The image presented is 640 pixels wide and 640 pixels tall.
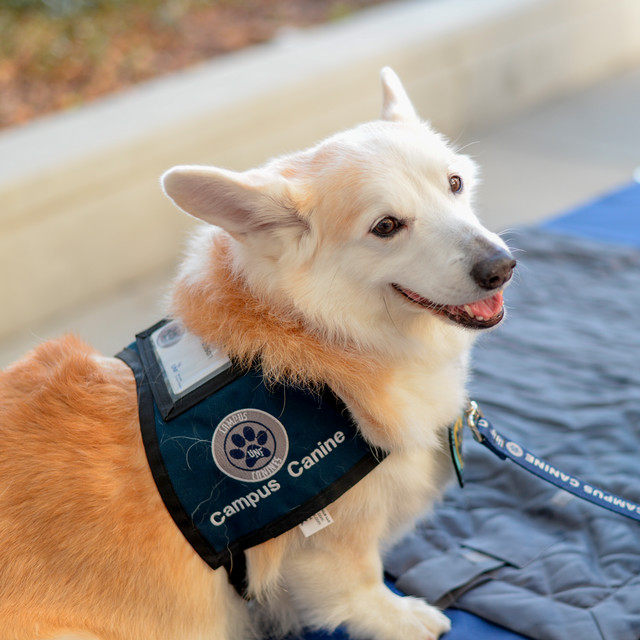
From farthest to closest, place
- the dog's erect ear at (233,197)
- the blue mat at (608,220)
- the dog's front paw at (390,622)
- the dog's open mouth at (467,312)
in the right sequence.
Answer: the blue mat at (608,220) → the dog's front paw at (390,622) → the dog's open mouth at (467,312) → the dog's erect ear at (233,197)

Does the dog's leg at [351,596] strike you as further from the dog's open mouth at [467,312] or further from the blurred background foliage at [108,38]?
the blurred background foliage at [108,38]

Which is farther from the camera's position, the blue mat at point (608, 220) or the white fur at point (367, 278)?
the blue mat at point (608, 220)

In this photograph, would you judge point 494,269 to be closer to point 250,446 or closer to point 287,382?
point 287,382

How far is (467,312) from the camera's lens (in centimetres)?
147

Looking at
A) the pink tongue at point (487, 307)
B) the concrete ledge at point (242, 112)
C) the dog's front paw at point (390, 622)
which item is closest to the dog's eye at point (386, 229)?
the pink tongue at point (487, 307)

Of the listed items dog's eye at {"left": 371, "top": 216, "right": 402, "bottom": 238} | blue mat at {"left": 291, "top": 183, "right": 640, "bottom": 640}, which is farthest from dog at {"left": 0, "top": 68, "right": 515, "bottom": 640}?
blue mat at {"left": 291, "top": 183, "right": 640, "bottom": 640}

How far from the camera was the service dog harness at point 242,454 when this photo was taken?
142 cm

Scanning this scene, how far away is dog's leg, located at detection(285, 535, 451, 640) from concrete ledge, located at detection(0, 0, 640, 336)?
2314 mm

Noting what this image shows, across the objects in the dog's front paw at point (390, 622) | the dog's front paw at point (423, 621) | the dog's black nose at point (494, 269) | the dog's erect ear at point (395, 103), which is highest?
the dog's erect ear at point (395, 103)

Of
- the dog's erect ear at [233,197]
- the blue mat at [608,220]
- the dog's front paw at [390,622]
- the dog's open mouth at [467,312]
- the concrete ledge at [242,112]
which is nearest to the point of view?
the dog's erect ear at [233,197]

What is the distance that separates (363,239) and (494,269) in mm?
257

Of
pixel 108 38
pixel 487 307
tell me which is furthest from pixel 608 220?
pixel 108 38

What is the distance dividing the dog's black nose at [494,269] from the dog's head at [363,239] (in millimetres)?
14

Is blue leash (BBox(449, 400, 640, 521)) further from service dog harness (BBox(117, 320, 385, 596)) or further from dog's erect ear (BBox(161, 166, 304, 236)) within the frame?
dog's erect ear (BBox(161, 166, 304, 236))
